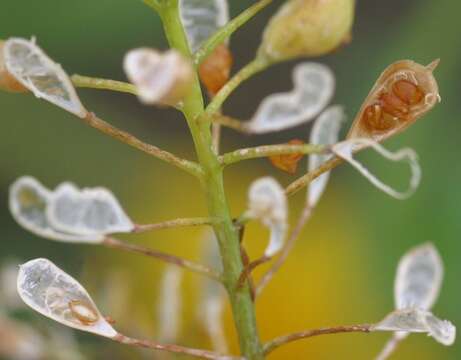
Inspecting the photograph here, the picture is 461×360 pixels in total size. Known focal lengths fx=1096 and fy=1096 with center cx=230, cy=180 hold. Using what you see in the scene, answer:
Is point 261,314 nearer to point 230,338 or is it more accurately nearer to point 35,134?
point 230,338

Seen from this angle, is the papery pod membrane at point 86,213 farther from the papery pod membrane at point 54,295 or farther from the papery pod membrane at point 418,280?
the papery pod membrane at point 418,280

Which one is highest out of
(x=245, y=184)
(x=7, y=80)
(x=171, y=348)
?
(x=245, y=184)

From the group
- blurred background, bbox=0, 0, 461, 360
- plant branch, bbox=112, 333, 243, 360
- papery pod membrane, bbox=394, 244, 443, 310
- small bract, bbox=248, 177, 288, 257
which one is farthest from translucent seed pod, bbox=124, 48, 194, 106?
blurred background, bbox=0, 0, 461, 360

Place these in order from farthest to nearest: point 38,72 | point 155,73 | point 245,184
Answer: point 245,184
point 38,72
point 155,73

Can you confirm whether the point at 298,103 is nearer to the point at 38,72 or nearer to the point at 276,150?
the point at 276,150

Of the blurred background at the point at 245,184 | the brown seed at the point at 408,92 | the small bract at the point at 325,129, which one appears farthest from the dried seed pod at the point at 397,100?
the blurred background at the point at 245,184

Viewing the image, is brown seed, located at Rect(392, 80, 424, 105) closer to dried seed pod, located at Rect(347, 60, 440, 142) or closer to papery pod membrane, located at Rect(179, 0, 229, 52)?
dried seed pod, located at Rect(347, 60, 440, 142)

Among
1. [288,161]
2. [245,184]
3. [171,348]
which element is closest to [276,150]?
[288,161]
